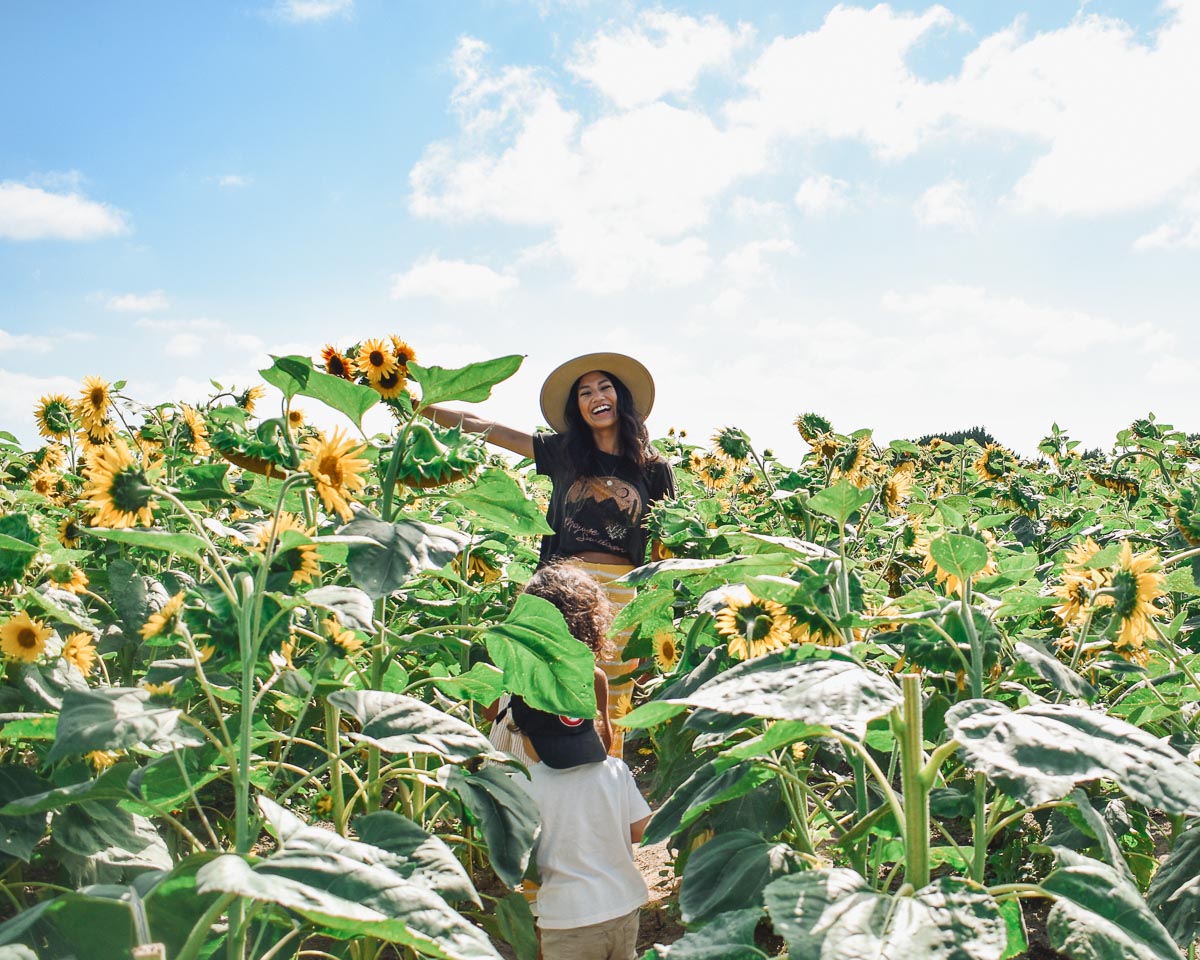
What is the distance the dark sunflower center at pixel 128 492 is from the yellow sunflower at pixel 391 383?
3.30 feet

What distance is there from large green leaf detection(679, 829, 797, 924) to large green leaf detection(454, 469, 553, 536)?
1.88 ft

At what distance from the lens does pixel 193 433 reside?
10.7 feet

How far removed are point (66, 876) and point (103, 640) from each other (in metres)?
0.57

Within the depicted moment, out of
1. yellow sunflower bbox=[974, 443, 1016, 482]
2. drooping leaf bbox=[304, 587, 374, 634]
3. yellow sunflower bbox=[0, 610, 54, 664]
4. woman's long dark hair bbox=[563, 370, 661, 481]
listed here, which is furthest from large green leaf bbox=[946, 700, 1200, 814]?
yellow sunflower bbox=[974, 443, 1016, 482]

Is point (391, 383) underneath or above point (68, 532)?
above

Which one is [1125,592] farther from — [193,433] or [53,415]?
[53,415]

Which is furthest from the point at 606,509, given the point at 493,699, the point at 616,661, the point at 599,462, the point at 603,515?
the point at 493,699

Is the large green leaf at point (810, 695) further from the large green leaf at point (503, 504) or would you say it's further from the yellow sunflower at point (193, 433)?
the yellow sunflower at point (193, 433)

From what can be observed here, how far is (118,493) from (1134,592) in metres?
1.65

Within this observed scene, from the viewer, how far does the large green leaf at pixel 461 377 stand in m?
1.65

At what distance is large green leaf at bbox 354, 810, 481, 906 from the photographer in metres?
1.27

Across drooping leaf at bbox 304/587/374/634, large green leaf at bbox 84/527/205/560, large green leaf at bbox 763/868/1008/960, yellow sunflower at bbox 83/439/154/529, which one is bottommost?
large green leaf at bbox 763/868/1008/960

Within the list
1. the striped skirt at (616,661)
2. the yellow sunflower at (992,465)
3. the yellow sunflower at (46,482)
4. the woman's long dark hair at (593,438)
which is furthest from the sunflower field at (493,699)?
the yellow sunflower at (992,465)

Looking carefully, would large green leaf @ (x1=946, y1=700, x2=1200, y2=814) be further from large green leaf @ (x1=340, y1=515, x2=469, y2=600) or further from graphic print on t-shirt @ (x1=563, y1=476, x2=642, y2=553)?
graphic print on t-shirt @ (x1=563, y1=476, x2=642, y2=553)
